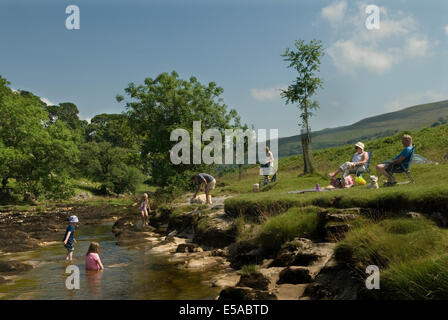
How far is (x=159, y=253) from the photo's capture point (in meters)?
13.2

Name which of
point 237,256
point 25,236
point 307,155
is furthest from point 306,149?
point 25,236

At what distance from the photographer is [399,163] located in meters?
11.9

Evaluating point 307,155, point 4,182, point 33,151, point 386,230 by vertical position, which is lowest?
point 4,182

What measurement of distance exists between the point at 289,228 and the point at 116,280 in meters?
4.74

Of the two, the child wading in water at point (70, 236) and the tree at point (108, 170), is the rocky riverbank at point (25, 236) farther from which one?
the tree at point (108, 170)

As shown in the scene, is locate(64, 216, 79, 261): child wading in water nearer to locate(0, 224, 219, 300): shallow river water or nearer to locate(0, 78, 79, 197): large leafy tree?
locate(0, 224, 219, 300): shallow river water

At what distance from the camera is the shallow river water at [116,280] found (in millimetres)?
8234

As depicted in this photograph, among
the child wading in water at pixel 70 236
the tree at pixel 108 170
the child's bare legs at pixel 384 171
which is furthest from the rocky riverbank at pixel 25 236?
the tree at pixel 108 170

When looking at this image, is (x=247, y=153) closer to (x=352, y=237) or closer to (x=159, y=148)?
(x=159, y=148)

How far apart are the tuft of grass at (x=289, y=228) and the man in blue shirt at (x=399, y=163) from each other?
11.4ft

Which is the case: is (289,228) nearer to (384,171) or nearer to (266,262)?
(266,262)

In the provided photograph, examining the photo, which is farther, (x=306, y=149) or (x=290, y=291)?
(x=306, y=149)

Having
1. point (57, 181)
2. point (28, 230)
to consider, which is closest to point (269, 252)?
point (28, 230)

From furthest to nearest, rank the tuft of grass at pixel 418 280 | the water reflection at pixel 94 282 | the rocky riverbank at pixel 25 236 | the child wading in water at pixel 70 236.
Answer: the child wading in water at pixel 70 236, the rocky riverbank at pixel 25 236, the water reflection at pixel 94 282, the tuft of grass at pixel 418 280
